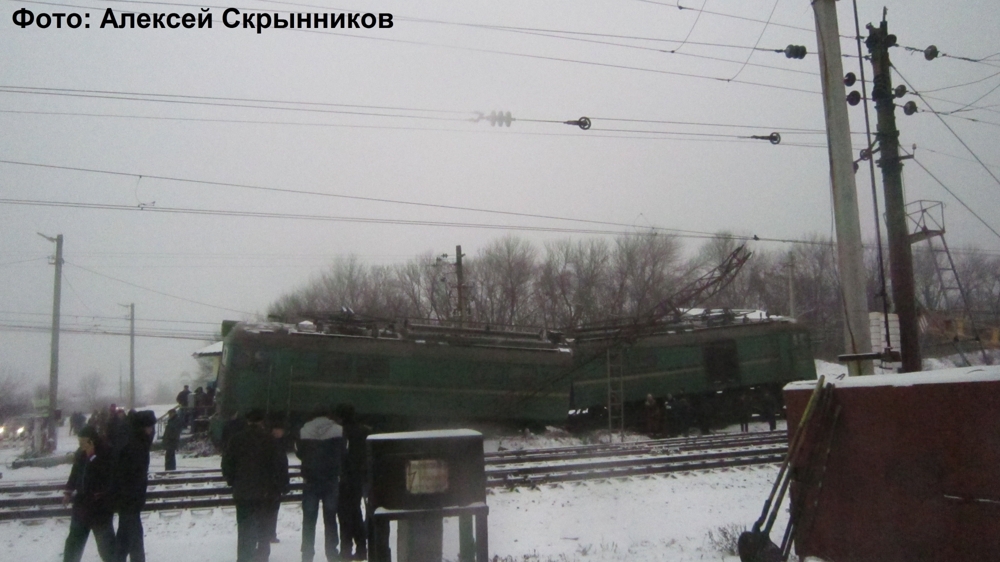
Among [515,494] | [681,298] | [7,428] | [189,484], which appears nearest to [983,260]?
[681,298]

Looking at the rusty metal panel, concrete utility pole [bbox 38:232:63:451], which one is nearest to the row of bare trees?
concrete utility pole [bbox 38:232:63:451]

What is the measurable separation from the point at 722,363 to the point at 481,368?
8.59 metres

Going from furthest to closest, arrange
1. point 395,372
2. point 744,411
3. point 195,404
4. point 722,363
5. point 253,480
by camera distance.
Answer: point 195,404
point 722,363
point 744,411
point 395,372
point 253,480

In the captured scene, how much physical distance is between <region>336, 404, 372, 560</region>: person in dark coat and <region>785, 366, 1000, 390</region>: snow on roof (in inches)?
185

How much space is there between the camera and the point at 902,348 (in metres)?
10.4

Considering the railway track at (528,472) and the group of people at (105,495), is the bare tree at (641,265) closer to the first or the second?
the railway track at (528,472)

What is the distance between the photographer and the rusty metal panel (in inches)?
190

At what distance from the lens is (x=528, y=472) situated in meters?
12.4

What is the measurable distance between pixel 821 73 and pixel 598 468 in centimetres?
761

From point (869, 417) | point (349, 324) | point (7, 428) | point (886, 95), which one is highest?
point (886, 95)

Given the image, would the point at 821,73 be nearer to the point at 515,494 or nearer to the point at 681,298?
the point at 515,494

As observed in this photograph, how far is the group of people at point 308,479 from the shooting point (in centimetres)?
689

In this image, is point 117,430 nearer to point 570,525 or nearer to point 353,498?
point 353,498

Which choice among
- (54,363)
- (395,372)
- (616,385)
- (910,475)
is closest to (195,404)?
(54,363)
